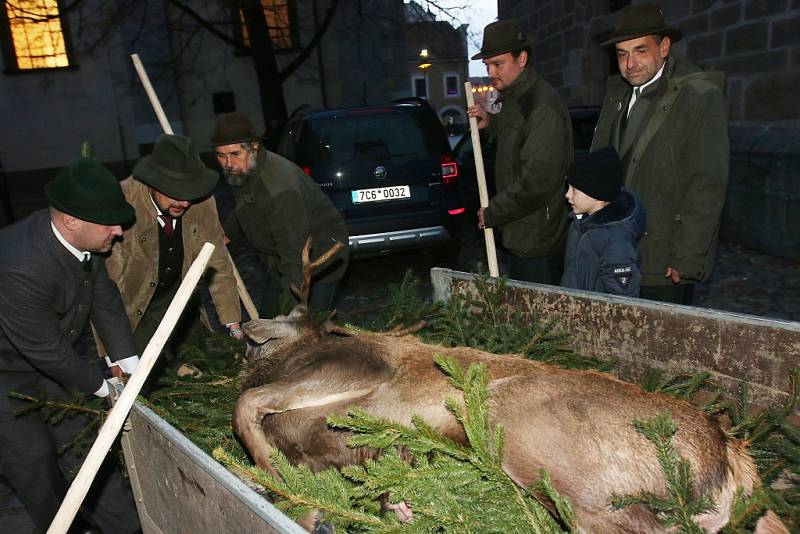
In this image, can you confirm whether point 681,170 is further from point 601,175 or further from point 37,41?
point 37,41

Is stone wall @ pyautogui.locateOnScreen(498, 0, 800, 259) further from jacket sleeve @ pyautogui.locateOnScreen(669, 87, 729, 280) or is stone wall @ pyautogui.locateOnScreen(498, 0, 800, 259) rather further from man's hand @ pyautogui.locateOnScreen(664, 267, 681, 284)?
man's hand @ pyautogui.locateOnScreen(664, 267, 681, 284)

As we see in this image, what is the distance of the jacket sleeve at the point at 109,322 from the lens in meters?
3.12

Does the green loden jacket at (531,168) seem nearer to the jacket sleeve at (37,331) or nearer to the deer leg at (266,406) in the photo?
the deer leg at (266,406)

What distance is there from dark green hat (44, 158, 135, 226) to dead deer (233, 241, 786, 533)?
2.61 ft

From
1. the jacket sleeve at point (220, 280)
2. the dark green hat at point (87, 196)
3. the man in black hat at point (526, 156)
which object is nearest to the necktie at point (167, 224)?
the jacket sleeve at point (220, 280)

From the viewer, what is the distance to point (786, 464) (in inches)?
85.3

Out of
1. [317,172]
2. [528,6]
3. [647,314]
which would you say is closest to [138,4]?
[528,6]

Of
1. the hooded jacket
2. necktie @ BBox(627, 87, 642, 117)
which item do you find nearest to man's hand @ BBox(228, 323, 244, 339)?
the hooded jacket

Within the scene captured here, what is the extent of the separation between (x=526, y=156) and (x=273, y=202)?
156cm

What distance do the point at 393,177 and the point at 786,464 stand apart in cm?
563

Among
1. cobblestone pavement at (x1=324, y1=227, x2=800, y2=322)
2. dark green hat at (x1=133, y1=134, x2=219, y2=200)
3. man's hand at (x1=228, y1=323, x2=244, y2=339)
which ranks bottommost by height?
cobblestone pavement at (x1=324, y1=227, x2=800, y2=322)

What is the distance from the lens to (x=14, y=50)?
59.6 ft

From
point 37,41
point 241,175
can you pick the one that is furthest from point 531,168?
point 37,41

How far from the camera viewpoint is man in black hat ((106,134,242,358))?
10.5 ft
